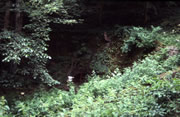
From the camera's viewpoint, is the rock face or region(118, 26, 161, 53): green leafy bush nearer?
the rock face

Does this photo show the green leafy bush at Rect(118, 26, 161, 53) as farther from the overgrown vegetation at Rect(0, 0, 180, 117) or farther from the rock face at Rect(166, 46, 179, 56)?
the rock face at Rect(166, 46, 179, 56)

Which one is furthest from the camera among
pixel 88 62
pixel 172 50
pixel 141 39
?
pixel 88 62

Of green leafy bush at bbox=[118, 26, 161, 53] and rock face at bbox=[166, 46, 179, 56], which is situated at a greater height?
green leafy bush at bbox=[118, 26, 161, 53]

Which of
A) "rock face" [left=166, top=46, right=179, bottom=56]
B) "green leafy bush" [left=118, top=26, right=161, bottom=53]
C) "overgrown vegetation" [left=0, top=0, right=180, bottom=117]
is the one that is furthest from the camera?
"green leafy bush" [left=118, top=26, right=161, bottom=53]

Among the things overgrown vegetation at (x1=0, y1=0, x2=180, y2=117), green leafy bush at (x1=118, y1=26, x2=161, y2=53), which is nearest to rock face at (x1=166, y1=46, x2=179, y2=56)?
overgrown vegetation at (x1=0, y1=0, x2=180, y2=117)

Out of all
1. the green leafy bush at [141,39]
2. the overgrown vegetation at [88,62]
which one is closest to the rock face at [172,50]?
the overgrown vegetation at [88,62]

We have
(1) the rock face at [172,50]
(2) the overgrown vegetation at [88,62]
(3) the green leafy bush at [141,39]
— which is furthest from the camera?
(3) the green leafy bush at [141,39]

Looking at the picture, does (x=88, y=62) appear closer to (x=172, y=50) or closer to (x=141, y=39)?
(x=141, y=39)

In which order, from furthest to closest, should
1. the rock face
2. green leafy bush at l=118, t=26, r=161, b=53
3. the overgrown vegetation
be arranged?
green leafy bush at l=118, t=26, r=161, b=53, the rock face, the overgrown vegetation

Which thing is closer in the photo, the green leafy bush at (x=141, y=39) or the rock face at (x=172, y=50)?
the rock face at (x=172, y=50)

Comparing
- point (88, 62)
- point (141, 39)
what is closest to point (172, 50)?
point (141, 39)

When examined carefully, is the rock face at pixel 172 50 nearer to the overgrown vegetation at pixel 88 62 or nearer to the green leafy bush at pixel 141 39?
the overgrown vegetation at pixel 88 62

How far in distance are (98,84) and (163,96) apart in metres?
2.54

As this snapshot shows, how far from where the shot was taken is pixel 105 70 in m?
8.88
